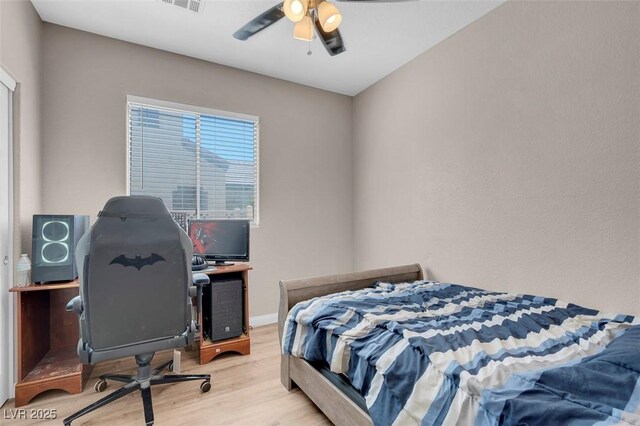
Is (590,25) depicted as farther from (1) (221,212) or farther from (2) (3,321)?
(2) (3,321)

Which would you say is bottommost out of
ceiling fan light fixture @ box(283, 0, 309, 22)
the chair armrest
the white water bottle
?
the chair armrest

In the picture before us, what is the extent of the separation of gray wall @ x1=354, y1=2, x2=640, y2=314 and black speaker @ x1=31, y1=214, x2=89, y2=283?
9.29 ft

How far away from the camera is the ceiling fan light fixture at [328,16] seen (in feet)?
5.87

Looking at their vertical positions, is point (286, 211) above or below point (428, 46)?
below

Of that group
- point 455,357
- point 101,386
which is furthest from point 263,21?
point 101,386

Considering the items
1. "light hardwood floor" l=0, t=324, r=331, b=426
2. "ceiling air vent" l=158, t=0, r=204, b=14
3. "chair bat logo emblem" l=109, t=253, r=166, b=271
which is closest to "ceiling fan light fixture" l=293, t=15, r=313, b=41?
"ceiling air vent" l=158, t=0, r=204, b=14

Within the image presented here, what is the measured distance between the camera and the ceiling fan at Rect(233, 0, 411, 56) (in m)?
1.75

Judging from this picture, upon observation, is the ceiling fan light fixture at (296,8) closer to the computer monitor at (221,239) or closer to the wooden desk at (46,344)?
the computer monitor at (221,239)

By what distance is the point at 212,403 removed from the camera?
6.32ft

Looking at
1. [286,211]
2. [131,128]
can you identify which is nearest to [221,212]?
[286,211]

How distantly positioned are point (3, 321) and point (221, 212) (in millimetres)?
1761

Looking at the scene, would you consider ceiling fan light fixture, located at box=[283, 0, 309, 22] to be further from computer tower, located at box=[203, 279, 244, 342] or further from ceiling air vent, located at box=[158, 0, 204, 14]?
computer tower, located at box=[203, 279, 244, 342]

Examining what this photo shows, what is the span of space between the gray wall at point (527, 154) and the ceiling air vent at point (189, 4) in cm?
201

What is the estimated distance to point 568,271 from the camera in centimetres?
196
